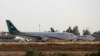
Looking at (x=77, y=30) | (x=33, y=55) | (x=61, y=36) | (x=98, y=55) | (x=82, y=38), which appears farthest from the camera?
(x=77, y=30)

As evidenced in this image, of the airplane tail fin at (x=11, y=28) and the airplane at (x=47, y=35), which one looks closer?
the airplane at (x=47, y=35)

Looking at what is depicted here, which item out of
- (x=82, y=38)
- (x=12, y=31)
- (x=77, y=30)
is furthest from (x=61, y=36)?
(x=77, y=30)

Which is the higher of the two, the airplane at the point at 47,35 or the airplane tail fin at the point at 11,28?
the airplane tail fin at the point at 11,28

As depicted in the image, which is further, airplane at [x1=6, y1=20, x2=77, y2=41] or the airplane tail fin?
the airplane tail fin

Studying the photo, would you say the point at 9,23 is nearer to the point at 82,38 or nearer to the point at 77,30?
the point at 82,38

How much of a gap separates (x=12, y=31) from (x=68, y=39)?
17.6 metres

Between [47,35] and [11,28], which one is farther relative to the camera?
[11,28]

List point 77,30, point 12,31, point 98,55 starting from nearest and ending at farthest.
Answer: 1. point 98,55
2. point 12,31
3. point 77,30


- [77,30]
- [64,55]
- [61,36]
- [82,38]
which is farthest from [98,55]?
[77,30]

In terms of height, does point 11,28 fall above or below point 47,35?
above

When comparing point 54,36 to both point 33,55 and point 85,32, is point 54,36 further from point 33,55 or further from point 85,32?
point 85,32

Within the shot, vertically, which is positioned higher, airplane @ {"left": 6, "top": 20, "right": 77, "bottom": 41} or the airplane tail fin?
the airplane tail fin

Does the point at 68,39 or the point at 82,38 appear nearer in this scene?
the point at 68,39

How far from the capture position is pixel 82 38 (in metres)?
125
